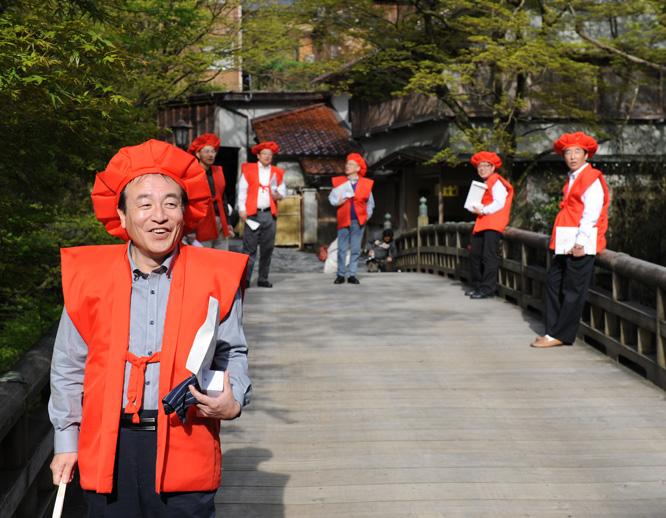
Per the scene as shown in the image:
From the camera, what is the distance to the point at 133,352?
2.62 metres

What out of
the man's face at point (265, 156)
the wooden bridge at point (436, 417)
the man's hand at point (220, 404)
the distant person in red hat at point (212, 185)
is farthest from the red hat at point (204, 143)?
the man's hand at point (220, 404)

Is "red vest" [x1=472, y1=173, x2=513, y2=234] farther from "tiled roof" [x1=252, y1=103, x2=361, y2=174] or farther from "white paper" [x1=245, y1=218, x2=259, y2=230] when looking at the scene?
"tiled roof" [x1=252, y1=103, x2=361, y2=174]

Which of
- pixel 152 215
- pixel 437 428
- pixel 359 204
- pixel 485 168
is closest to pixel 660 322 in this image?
pixel 437 428

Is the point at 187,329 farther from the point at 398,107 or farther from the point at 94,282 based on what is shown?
the point at 398,107

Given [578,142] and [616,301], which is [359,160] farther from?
[616,301]

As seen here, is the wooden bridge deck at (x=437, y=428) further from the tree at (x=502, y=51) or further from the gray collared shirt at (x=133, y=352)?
the tree at (x=502, y=51)

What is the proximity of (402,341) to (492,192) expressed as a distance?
299cm

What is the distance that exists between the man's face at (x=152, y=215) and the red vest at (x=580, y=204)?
203 inches

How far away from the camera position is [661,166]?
13.7 metres

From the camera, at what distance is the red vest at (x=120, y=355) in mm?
2572

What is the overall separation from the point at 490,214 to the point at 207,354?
26.6ft

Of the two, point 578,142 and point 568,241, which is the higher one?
point 578,142

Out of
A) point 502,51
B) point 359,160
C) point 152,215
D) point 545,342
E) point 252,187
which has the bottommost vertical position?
point 545,342

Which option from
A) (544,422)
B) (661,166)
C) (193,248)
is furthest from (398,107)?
(193,248)
